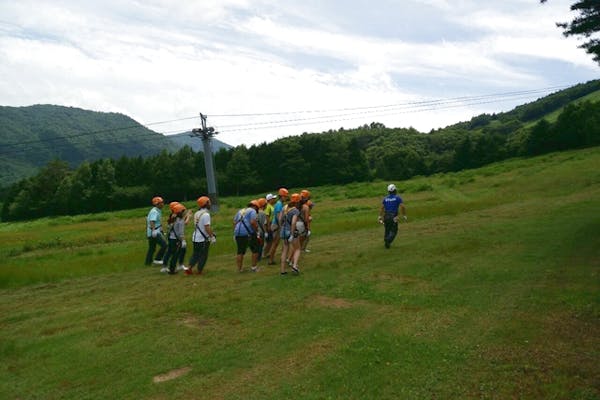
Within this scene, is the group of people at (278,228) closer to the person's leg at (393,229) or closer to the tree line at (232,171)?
the person's leg at (393,229)

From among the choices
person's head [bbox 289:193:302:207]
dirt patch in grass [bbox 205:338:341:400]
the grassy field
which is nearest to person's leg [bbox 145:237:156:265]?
the grassy field

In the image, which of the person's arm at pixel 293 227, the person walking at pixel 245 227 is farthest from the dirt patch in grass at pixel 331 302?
the person walking at pixel 245 227

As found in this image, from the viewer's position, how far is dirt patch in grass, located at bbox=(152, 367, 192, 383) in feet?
23.7

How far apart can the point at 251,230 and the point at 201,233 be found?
1.40m

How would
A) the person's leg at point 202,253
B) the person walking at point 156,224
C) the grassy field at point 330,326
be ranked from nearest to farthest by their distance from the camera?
the grassy field at point 330,326, the person's leg at point 202,253, the person walking at point 156,224

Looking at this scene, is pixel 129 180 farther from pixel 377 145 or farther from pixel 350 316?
pixel 350 316

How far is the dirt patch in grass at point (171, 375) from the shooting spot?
23.7 ft

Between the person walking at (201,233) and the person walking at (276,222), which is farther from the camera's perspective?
the person walking at (276,222)

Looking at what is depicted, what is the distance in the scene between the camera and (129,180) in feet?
318

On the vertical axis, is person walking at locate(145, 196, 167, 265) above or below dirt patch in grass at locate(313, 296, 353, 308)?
above

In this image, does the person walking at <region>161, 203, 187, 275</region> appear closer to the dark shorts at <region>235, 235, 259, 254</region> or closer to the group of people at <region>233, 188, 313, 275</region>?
the group of people at <region>233, 188, 313, 275</region>

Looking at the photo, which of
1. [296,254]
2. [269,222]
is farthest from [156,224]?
[296,254]

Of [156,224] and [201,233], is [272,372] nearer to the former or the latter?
[201,233]

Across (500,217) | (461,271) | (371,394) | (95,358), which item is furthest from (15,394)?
(500,217)
